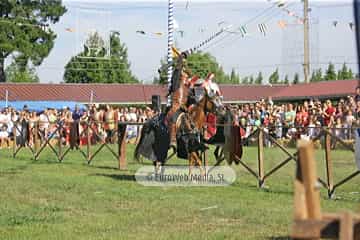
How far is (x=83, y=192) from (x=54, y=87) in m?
37.9

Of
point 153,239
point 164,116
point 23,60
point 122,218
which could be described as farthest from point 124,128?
point 23,60

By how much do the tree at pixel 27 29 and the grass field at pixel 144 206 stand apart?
A: 1188 inches

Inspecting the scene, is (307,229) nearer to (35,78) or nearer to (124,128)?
(124,128)

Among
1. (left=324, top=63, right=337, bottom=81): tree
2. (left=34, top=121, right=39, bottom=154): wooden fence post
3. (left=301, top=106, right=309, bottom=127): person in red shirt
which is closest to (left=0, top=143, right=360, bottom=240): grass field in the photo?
(left=34, top=121, right=39, bottom=154): wooden fence post

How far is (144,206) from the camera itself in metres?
10.6

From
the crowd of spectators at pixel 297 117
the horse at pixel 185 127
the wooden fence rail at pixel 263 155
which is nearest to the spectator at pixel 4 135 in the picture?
the wooden fence rail at pixel 263 155

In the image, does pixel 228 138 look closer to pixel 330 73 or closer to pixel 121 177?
pixel 121 177

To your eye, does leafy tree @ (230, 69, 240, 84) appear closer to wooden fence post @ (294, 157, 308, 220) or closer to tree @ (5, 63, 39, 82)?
tree @ (5, 63, 39, 82)

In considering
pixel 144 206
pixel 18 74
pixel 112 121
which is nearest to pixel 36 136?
pixel 112 121

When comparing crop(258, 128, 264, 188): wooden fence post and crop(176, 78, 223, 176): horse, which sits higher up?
crop(176, 78, 223, 176): horse

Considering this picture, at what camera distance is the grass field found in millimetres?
8523

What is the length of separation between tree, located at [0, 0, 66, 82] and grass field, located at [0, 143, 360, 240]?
30.2 m

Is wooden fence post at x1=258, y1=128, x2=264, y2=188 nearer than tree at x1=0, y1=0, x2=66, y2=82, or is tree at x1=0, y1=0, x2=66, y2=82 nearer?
wooden fence post at x1=258, y1=128, x2=264, y2=188

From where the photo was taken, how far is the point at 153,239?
805cm
